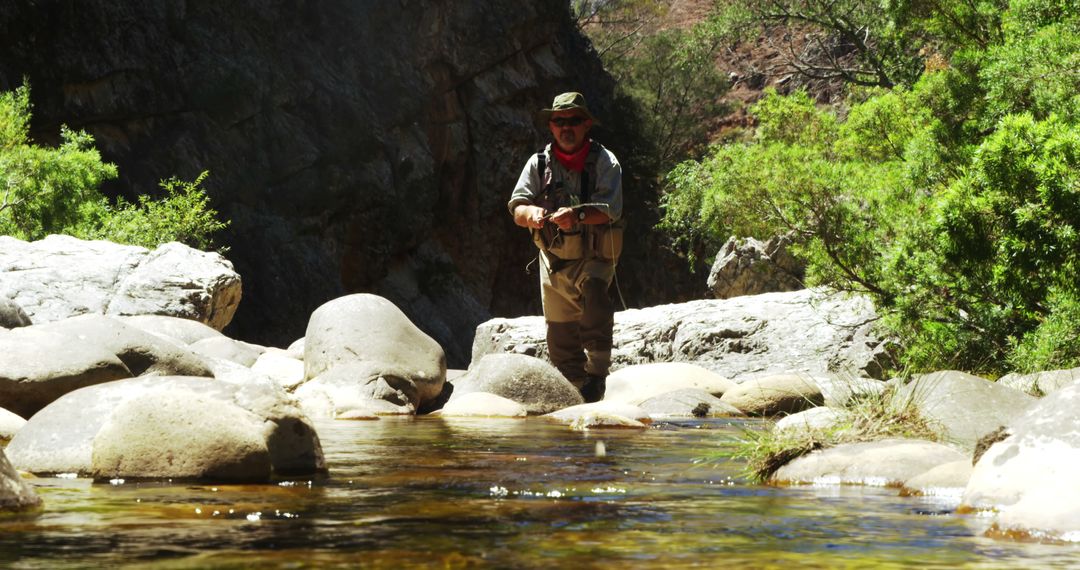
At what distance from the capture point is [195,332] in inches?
525

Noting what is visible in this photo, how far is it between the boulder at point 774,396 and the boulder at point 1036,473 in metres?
6.65

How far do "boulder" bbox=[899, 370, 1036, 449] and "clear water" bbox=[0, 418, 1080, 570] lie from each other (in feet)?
3.23

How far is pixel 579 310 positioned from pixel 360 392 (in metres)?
2.19

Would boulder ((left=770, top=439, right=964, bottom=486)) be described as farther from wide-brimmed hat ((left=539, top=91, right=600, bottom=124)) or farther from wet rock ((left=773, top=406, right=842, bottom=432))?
wide-brimmed hat ((left=539, top=91, right=600, bottom=124))

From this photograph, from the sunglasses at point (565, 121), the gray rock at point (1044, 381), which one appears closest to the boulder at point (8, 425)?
the sunglasses at point (565, 121)

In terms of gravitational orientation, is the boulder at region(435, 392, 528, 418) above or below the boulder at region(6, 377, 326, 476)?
above

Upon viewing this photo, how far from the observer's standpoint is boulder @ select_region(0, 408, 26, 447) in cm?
631

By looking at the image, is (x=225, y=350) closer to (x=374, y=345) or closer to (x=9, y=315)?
(x=374, y=345)

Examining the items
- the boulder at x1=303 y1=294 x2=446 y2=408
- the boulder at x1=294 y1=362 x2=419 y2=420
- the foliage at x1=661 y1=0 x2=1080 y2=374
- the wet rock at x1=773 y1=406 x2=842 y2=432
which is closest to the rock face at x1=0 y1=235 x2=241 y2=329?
the boulder at x1=303 y1=294 x2=446 y2=408

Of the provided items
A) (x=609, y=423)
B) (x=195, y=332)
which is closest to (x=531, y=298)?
(x=195, y=332)

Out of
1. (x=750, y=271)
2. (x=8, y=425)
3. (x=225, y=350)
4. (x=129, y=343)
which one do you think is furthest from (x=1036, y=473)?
(x=750, y=271)

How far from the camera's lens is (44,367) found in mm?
7121

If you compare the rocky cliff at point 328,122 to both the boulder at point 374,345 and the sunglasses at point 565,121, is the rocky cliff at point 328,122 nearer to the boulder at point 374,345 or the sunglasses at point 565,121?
the boulder at point 374,345

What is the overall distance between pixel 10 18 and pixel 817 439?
985 inches
